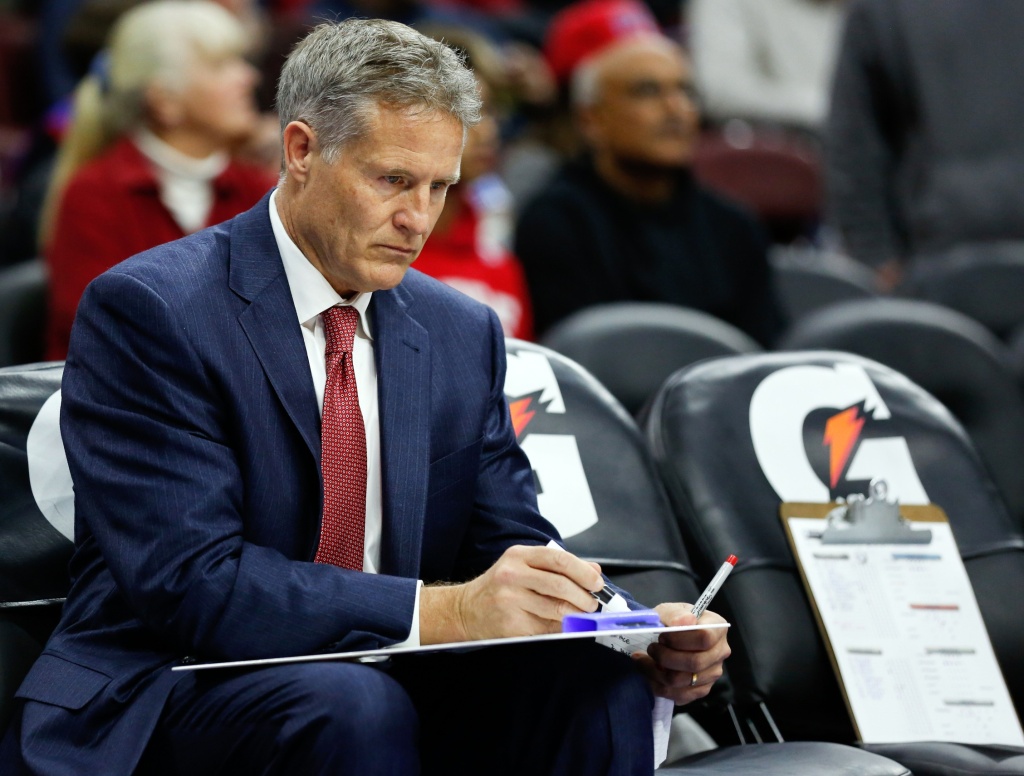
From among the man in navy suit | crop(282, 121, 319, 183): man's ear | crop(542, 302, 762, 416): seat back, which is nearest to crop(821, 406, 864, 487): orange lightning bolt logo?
crop(542, 302, 762, 416): seat back

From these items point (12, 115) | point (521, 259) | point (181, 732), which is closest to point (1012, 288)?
point (521, 259)

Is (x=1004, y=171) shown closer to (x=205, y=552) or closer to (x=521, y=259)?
(x=521, y=259)

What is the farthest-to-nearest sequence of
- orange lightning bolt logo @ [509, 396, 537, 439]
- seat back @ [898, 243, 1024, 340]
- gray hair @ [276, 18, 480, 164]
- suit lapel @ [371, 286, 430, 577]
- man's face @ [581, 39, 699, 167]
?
seat back @ [898, 243, 1024, 340]
man's face @ [581, 39, 699, 167]
orange lightning bolt logo @ [509, 396, 537, 439]
suit lapel @ [371, 286, 430, 577]
gray hair @ [276, 18, 480, 164]

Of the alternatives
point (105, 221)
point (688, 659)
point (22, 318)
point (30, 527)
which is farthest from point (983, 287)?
point (30, 527)

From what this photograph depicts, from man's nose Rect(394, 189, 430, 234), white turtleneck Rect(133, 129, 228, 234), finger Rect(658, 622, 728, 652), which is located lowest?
white turtleneck Rect(133, 129, 228, 234)

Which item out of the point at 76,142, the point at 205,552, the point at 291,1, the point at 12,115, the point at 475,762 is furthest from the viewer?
the point at 291,1

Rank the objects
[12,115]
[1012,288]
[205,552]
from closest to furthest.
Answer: [205,552]
[1012,288]
[12,115]

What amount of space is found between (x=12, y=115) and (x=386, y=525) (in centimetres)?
462

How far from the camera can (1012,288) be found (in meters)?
4.49

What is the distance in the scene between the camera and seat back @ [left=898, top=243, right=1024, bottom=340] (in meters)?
4.49

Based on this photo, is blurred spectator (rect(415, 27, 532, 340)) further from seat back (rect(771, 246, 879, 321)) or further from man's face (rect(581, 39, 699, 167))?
Result: seat back (rect(771, 246, 879, 321))

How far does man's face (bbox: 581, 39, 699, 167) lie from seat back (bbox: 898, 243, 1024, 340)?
0.84 m

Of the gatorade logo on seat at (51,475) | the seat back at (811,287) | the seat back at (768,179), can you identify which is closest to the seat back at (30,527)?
the gatorade logo on seat at (51,475)

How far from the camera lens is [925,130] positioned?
5055 mm
